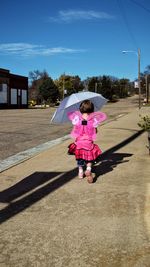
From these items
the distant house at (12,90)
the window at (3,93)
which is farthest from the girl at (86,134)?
the window at (3,93)

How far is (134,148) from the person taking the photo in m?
10.6

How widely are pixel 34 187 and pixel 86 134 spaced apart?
1.18 meters

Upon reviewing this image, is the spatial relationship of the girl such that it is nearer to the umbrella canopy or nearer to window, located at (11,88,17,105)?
the umbrella canopy

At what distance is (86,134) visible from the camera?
6562mm

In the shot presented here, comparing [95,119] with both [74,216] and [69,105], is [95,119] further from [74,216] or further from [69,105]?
[74,216]

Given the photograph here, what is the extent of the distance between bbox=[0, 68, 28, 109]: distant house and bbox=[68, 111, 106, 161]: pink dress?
5428 cm

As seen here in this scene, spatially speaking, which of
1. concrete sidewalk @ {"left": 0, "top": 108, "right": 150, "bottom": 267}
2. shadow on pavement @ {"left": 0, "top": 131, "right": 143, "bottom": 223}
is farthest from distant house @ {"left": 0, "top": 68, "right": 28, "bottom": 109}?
concrete sidewalk @ {"left": 0, "top": 108, "right": 150, "bottom": 267}

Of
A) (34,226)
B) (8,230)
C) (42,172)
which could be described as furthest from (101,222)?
(42,172)

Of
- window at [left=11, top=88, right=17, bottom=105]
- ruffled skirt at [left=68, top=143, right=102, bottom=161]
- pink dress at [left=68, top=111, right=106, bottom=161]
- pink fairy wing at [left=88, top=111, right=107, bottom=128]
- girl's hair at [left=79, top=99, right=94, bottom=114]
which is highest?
window at [left=11, top=88, right=17, bottom=105]

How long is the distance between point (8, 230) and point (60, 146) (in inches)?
281

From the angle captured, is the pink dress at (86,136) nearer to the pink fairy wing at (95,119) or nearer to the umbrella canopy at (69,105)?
the pink fairy wing at (95,119)

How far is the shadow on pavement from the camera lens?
5148 millimetres

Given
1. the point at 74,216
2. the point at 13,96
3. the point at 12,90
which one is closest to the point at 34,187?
the point at 74,216

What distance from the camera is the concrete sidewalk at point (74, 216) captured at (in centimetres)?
365
